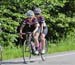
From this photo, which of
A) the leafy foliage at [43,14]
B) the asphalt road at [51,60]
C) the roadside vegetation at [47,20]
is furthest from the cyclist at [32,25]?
the leafy foliage at [43,14]

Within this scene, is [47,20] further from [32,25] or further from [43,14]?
[32,25]

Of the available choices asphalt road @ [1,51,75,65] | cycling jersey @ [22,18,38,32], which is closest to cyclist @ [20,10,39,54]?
cycling jersey @ [22,18,38,32]

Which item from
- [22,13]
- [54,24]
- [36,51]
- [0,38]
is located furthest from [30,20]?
[54,24]

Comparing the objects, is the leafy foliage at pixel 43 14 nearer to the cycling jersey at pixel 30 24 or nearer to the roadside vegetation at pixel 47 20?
the roadside vegetation at pixel 47 20

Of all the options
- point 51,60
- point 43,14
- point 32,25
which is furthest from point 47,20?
point 32,25

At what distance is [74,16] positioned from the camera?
23.2 metres

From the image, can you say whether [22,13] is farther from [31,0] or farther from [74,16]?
[74,16]

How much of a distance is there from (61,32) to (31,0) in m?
4.67

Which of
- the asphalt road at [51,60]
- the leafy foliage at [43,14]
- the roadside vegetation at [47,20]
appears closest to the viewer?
the asphalt road at [51,60]

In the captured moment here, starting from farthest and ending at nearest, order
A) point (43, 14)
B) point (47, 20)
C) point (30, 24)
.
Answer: point (47, 20) < point (43, 14) < point (30, 24)

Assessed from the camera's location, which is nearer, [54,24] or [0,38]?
[0,38]

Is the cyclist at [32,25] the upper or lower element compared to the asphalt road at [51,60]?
upper

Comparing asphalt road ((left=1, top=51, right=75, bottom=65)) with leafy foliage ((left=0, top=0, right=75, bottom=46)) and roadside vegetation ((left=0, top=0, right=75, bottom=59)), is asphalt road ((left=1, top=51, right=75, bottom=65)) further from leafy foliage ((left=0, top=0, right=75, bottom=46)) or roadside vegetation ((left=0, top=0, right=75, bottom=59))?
leafy foliage ((left=0, top=0, right=75, bottom=46))

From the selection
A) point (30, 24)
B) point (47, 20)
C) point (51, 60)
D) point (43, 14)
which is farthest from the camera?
point (47, 20)
